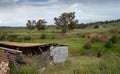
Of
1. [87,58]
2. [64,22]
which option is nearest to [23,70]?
[87,58]

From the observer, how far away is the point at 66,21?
316 ft

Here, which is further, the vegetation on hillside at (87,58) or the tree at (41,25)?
the tree at (41,25)

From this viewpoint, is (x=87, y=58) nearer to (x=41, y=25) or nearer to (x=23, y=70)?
(x=23, y=70)

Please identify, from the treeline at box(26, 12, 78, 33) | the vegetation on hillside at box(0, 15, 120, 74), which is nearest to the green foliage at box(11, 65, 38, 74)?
the vegetation on hillside at box(0, 15, 120, 74)

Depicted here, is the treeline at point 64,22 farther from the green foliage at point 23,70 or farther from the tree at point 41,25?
the green foliage at point 23,70

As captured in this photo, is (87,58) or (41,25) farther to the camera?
(41,25)

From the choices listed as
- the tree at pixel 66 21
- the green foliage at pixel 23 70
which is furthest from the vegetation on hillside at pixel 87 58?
the tree at pixel 66 21

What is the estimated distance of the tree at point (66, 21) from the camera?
94625 mm

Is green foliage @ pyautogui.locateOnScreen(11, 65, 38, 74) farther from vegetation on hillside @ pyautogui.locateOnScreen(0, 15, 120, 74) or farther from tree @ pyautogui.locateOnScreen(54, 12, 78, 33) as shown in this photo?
tree @ pyautogui.locateOnScreen(54, 12, 78, 33)

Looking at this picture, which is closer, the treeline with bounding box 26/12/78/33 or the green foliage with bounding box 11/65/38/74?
the green foliage with bounding box 11/65/38/74

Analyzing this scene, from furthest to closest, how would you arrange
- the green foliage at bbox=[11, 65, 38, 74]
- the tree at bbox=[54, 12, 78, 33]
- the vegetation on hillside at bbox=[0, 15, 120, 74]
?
the tree at bbox=[54, 12, 78, 33]
the green foliage at bbox=[11, 65, 38, 74]
the vegetation on hillside at bbox=[0, 15, 120, 74]

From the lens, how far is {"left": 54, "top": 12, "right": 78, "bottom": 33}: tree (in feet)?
310

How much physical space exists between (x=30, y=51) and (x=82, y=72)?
15.3 m

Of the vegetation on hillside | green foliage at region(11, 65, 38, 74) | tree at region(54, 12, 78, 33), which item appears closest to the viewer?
the vegetation on hillside
